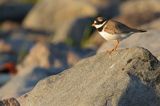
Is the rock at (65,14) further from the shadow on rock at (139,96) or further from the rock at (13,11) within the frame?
the shadow on rock at (139,96)

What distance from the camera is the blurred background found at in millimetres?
16469

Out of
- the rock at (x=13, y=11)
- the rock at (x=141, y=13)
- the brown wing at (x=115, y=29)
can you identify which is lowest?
the rock at (x=13, y=11)

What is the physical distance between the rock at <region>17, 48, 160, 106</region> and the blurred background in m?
3.36

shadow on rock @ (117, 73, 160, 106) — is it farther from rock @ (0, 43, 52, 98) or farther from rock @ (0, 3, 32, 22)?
rock @ (0, 3, 32, 22)

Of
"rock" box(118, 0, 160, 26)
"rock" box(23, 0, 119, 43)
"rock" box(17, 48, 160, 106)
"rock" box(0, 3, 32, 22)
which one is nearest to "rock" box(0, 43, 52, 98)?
"rock" box(17, 48, 160, 106)

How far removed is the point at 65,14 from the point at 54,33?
1.01 meters

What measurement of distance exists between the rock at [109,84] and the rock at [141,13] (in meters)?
15.2

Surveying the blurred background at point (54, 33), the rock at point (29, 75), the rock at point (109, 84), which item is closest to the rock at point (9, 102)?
the rock at point (109, 84)

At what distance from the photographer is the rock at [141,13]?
26234mm

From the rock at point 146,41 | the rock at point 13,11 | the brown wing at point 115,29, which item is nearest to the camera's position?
the brown wing at point 115,29

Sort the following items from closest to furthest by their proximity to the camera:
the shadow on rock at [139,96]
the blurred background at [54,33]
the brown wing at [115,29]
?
the shadow on rock at [139,96] → the brown wing at [115,29] → the blurred background at [54,33]

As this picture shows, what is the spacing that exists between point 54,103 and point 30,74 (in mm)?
5544

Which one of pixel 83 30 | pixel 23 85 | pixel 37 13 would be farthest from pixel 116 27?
Result: pixel 37 13

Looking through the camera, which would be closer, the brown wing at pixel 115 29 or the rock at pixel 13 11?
the brown wing at pixel 115 29
